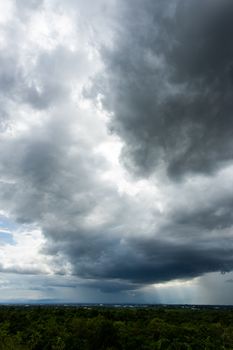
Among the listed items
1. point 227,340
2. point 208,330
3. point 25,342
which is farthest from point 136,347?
point 208,330

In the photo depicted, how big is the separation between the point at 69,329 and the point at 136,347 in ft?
65.6

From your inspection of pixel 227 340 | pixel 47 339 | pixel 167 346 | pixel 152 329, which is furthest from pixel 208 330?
pixel 47 339

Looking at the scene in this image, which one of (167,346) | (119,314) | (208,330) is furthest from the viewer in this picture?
(119,314)

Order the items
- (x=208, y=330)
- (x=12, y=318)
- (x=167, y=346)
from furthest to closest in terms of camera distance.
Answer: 1. (x=12, y=318)
2. (x=208, y=330)
3. (x=167, y=346)

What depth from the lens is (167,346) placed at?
55.9 metres

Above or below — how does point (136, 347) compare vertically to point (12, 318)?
below

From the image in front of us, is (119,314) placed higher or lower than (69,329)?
higher

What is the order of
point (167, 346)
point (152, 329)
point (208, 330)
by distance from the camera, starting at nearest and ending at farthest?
point (167, 346), point (152, 329), point (208, 330)

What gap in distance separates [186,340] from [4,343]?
26175mm

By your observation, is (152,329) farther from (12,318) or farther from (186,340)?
(12,318)

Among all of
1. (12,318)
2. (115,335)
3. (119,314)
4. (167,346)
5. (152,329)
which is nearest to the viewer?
(167,346)

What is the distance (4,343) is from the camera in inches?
2042

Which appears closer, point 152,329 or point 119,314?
point 152,329

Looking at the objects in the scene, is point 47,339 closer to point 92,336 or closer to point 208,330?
point 92,336
